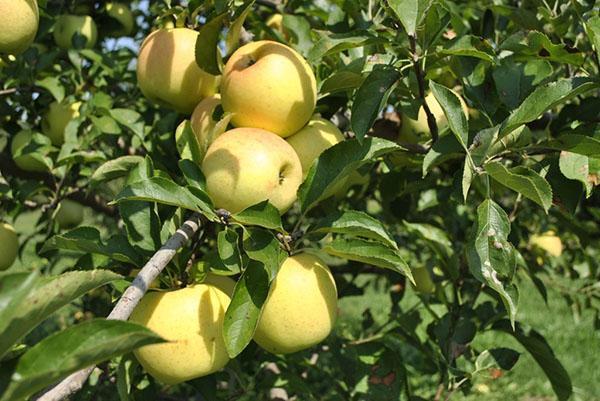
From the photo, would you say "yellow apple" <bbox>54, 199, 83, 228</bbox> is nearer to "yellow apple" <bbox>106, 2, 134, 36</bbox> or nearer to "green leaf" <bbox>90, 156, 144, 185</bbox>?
"yellow apple" <bbox>106, 2, 134, 36</bbox>

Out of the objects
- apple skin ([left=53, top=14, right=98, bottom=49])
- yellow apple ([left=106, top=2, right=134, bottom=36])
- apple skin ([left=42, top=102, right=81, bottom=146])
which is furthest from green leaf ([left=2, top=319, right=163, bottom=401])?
yellow apple ([left=106, top=2, right=134, bottom=36])

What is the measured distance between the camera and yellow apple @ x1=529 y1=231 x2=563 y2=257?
2295 millimetres

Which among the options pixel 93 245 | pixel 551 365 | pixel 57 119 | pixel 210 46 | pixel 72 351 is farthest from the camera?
pixel 57 119

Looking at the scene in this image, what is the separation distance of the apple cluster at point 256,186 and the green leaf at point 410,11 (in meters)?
0.22

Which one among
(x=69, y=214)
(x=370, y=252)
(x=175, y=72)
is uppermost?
(x=175, y=72)

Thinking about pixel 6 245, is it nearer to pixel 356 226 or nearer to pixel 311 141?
pixel 311 141

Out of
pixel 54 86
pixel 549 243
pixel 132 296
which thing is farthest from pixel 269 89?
pixel 549 243

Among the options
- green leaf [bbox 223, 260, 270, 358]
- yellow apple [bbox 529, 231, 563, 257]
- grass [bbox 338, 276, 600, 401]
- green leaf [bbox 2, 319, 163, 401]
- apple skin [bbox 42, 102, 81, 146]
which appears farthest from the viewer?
grass [bbox 338, 276, 600, 401]

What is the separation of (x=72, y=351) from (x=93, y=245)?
43 cm

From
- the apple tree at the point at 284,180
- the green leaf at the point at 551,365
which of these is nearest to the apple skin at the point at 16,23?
the apple tree at the point at 284,180

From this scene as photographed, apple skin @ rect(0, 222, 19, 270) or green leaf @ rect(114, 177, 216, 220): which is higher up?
green leaf @ rect(114, 177, 216, 220)

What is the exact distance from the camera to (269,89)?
108cm

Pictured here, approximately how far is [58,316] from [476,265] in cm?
511

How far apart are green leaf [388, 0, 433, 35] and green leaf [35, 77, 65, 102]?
100cm
